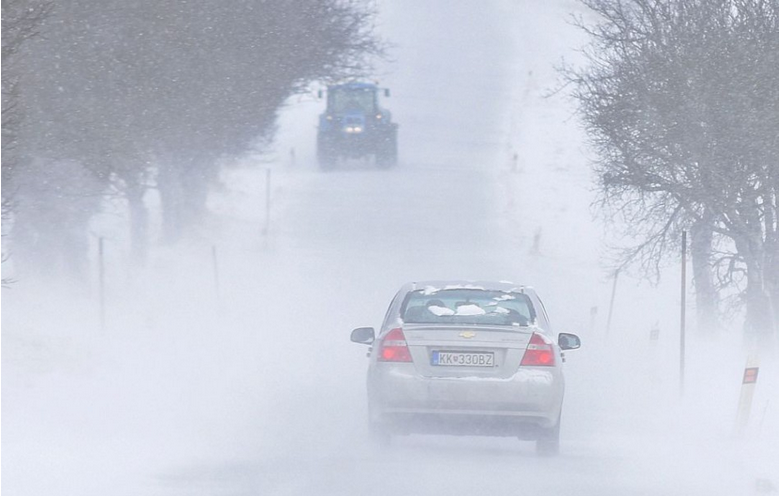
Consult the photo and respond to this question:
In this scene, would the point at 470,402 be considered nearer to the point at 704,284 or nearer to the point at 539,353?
the point at 539,353

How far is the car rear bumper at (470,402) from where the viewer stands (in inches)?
429

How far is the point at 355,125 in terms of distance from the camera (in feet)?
141

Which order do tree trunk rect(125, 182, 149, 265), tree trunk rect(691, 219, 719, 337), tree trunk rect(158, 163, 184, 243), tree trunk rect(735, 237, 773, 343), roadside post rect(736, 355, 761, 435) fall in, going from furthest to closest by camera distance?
1. tree trunk rect(158, 163, 184, 243)
2. tree trunk rect(125, 182, 149, 265)
3. tree trunk rect(691, 219, 719, 337)
4. tree trunk rect(735, 237, 773, 343)
5. roadside post rect(736, 355, 761, 435)

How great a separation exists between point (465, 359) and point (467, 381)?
7.0 inches

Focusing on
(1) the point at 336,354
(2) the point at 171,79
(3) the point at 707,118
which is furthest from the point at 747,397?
(2) the point at 171,79

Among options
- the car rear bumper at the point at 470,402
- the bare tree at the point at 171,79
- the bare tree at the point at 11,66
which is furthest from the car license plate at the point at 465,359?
the bare tree at the point at 171,79

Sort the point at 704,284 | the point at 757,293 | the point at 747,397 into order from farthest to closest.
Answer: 1. the point at 704,284
2. the point at 757,293
3. the point at 747,397

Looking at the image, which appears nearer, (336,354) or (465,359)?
(465,359)

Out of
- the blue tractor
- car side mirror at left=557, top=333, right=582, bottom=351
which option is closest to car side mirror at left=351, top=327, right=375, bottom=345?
car side mirror at left=557, top=333, right=582, bottom=351

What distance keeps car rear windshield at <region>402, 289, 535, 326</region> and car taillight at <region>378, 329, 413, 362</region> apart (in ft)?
0.93

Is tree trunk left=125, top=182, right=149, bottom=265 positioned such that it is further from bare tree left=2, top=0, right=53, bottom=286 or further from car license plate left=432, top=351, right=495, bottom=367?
car license plate left=432, top=351, right=495, bottom=367

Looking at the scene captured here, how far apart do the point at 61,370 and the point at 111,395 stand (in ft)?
6.65

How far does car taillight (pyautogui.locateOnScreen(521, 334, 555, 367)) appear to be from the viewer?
11.0 meters

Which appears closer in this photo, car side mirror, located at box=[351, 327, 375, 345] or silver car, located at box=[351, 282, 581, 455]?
silver car, located at box=[351, 282, 581, 455]
